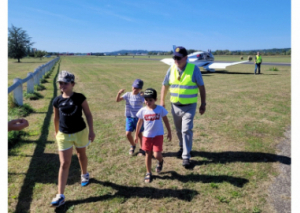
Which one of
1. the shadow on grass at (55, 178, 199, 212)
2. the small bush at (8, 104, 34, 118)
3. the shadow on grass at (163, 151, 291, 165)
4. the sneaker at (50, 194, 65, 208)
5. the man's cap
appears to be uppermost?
the man's cap

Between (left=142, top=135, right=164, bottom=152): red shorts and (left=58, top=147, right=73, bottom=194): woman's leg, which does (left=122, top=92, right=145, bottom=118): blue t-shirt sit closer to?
(left=142, top=135, right=164, bottom=152): red shorts

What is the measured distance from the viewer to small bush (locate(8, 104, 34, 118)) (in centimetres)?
683

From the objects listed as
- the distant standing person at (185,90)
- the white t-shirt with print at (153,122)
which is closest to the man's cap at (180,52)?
the distant standing person at (185,90)

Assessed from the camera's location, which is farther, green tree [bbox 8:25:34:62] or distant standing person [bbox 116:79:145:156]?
green tree [bbox 8:25:34:62]

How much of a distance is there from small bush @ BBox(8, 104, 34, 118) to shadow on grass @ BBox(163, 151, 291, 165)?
5051 mm

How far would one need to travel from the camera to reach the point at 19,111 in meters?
7.12

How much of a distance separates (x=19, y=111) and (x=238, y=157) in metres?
6.68

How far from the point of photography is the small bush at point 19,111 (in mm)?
6829

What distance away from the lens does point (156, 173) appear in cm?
393

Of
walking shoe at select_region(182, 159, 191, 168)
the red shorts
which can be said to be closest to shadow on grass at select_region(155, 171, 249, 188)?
walking shoe at select_region(182, 159, 191, 168)

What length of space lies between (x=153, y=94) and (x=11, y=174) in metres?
2.86

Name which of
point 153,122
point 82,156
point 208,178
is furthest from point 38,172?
point 208,178

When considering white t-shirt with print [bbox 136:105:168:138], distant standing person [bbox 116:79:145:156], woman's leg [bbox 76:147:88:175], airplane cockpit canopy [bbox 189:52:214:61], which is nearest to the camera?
woman's leg [bbox 76:147:88:175]

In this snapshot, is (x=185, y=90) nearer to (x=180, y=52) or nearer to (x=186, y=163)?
(x=180, y=52)
